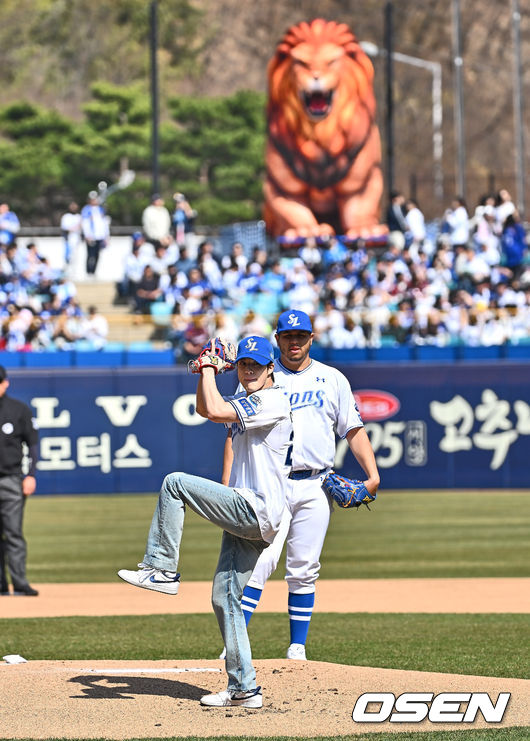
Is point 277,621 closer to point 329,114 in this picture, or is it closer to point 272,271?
point 272,271

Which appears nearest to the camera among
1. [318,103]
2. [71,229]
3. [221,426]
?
[221,426]

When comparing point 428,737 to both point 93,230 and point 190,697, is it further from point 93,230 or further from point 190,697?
point 93,230

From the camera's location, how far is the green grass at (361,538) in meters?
14.4

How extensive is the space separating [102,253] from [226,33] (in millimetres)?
50677

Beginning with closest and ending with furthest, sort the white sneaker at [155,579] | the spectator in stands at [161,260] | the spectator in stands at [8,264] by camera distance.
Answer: the white sneaker at [155,579] < the spectator in stands at [8,264] < the spectator in stands at [161,260]

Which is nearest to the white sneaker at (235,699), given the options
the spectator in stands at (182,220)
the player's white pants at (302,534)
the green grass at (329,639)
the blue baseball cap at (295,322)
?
the player's white pants at (302,534)

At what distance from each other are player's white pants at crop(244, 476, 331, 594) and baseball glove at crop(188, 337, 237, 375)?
5.21 feet

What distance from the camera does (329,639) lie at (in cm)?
993

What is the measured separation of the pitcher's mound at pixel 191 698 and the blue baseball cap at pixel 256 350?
1741 millimetres

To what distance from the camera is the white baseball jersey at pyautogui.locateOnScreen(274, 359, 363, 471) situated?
8.20m

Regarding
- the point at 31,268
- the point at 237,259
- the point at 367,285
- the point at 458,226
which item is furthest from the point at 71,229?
the point at 458,226

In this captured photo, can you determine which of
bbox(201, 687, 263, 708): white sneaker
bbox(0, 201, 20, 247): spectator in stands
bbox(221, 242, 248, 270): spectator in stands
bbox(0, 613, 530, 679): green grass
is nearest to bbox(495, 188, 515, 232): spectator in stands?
bbox(221, 242, 248, 270): spectator in stands

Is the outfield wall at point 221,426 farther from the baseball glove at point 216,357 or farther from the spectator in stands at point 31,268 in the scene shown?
the baseball glove at point 216,357

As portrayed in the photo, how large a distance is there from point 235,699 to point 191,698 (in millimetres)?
337
